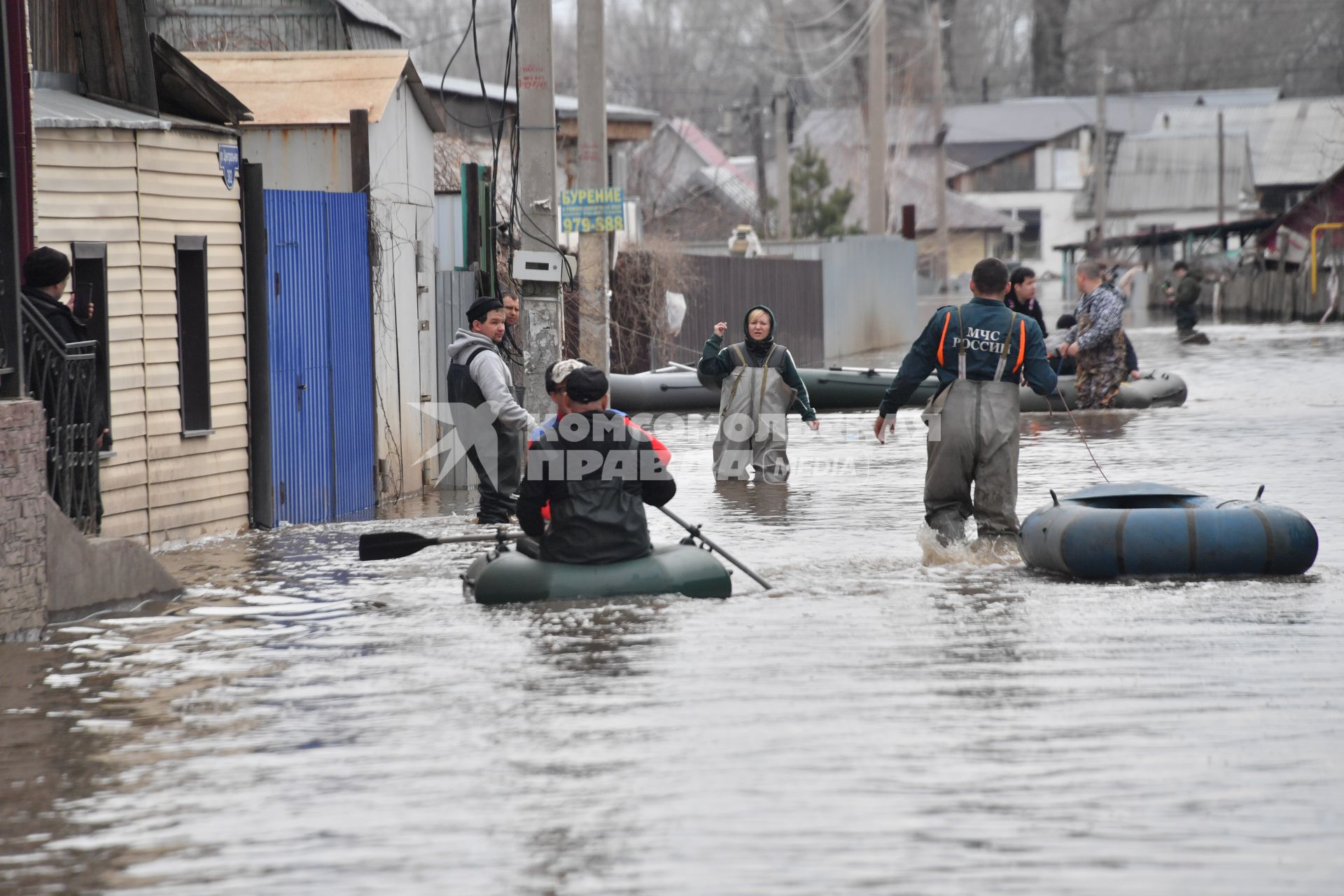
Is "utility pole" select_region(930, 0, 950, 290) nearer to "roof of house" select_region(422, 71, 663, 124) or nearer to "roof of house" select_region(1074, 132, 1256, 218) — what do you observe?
"roof of house" select_region(422, 71, 663, 124)

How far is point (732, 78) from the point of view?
3925 inches

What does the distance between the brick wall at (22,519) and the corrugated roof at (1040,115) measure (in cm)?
8082

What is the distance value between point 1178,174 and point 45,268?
3265 inches

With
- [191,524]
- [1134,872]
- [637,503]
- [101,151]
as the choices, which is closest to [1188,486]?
[637,503]

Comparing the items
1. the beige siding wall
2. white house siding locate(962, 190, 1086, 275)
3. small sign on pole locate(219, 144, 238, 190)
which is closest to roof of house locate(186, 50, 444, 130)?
small sign on pole locate(219, 144, 238, 190)

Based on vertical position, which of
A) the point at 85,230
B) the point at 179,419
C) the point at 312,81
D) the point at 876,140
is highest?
the point at 876,140

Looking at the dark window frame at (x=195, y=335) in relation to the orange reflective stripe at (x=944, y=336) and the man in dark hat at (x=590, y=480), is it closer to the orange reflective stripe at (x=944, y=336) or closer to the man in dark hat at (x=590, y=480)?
the man in dark hat at (x=590, y=480)

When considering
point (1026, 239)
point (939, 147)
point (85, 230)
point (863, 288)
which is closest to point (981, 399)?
point (85, 230)

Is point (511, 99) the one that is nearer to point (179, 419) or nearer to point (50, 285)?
point (179, 419)

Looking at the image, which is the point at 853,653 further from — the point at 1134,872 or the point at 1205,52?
the point at 1205,52

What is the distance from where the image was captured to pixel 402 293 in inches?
598

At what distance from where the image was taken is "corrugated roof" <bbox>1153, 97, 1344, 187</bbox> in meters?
84.7

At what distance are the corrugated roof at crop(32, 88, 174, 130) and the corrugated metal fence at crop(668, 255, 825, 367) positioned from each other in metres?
16.8

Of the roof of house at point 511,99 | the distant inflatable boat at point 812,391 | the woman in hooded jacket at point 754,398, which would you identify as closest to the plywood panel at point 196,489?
the woman in hooded jacket at point 754,398
